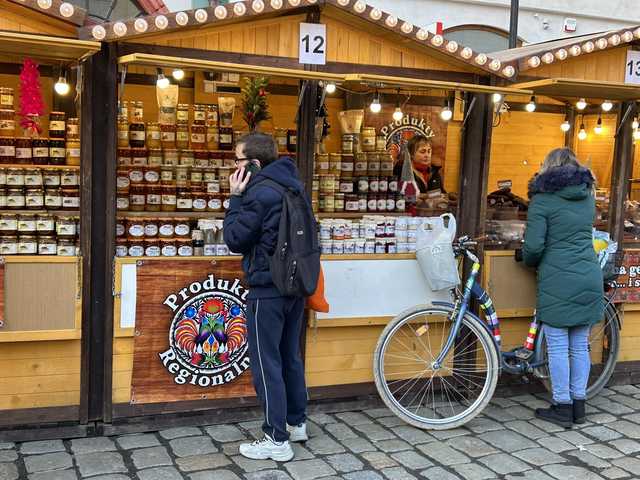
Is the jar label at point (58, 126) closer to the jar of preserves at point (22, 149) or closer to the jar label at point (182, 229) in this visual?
the jar of preserves at point (22, 149)

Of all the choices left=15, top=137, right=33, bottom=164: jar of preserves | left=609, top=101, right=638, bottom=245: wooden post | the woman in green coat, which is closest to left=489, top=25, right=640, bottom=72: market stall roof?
left=609, top=101, right=638, bottom=245: wooden post

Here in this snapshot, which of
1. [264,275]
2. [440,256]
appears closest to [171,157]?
[264,275]

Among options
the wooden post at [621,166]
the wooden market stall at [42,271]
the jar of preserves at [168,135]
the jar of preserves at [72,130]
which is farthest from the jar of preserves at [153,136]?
the wooden post at [621,166]

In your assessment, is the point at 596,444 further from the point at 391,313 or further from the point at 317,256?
the point at 317,256

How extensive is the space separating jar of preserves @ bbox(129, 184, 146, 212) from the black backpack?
1.56 metres

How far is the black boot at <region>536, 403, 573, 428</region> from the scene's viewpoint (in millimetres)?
4910

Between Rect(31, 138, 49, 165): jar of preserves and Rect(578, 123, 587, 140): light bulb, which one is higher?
Rect(578, 123, 587, 140): light bulb

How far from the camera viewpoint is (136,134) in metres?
5.39

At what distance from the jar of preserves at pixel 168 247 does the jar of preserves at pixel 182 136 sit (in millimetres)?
1080

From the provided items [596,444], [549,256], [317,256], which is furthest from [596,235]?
[317,256]

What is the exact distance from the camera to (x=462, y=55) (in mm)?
4992

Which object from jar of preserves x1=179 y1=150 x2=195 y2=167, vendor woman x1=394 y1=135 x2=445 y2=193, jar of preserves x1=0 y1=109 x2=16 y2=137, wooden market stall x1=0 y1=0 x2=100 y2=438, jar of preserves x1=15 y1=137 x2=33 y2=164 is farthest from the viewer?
vendor woman x1=394 y1=135 x2=445 y2=193

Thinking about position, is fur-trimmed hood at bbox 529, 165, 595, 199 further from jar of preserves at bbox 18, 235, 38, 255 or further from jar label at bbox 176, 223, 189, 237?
jar of preserves at bbox 18, 235, 38, 255

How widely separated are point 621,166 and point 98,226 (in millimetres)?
4073
